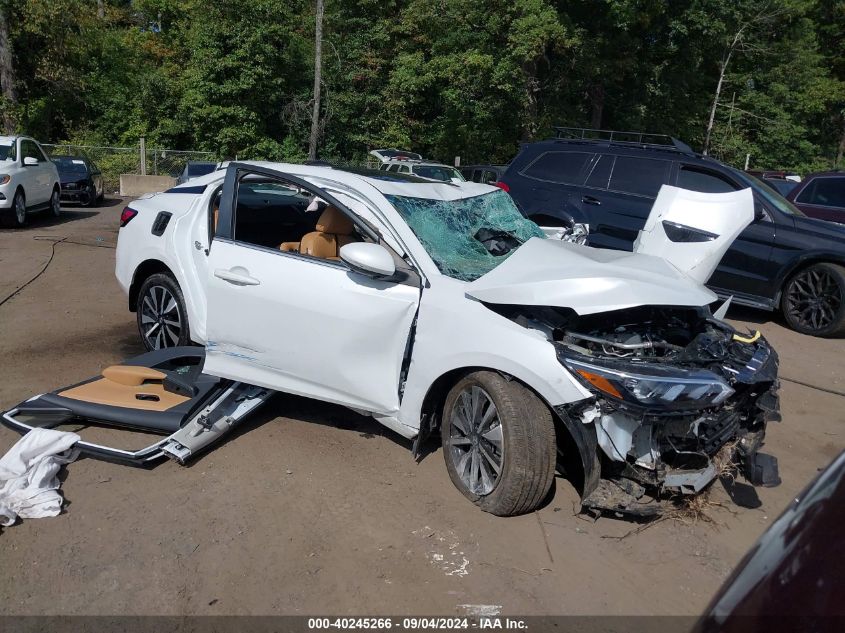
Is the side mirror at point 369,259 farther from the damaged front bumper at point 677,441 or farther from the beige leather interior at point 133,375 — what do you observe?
the beige leather interior at point 133,375

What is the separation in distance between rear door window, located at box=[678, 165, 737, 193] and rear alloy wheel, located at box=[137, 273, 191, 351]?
19.6 ft

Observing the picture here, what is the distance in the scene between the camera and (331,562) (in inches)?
129

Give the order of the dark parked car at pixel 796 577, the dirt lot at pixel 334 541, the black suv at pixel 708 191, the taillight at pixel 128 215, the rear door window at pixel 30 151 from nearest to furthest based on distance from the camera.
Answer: the dark parked car at pixel 796 577 < the dirt lot at pixel 334 541 < the taillight at pixel 128 215 < the black suv at pixel 708 191 < the rear door window at pixel 30 151

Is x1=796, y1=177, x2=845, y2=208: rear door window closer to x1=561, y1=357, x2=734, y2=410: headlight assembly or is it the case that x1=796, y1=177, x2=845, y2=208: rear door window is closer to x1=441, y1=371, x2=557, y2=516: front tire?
x1=561, y1=357, x2=734, y2=410: headlight assembly

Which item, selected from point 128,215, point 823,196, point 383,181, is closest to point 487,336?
point 383,181

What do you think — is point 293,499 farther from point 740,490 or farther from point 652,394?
point 740,490

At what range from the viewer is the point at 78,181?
1906 centimetres

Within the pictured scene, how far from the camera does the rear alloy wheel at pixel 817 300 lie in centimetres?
771

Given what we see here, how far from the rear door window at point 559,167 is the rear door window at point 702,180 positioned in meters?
1.21

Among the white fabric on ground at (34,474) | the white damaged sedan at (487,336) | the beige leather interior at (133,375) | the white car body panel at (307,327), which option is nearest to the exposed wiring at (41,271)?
the beige leather interior at (133,375)

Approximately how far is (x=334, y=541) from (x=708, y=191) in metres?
6.72

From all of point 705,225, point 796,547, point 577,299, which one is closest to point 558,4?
point 705,225

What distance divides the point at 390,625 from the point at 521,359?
53.5 inches

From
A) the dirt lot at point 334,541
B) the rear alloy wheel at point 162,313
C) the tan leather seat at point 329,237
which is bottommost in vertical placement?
the dirt lot at point 334,541
